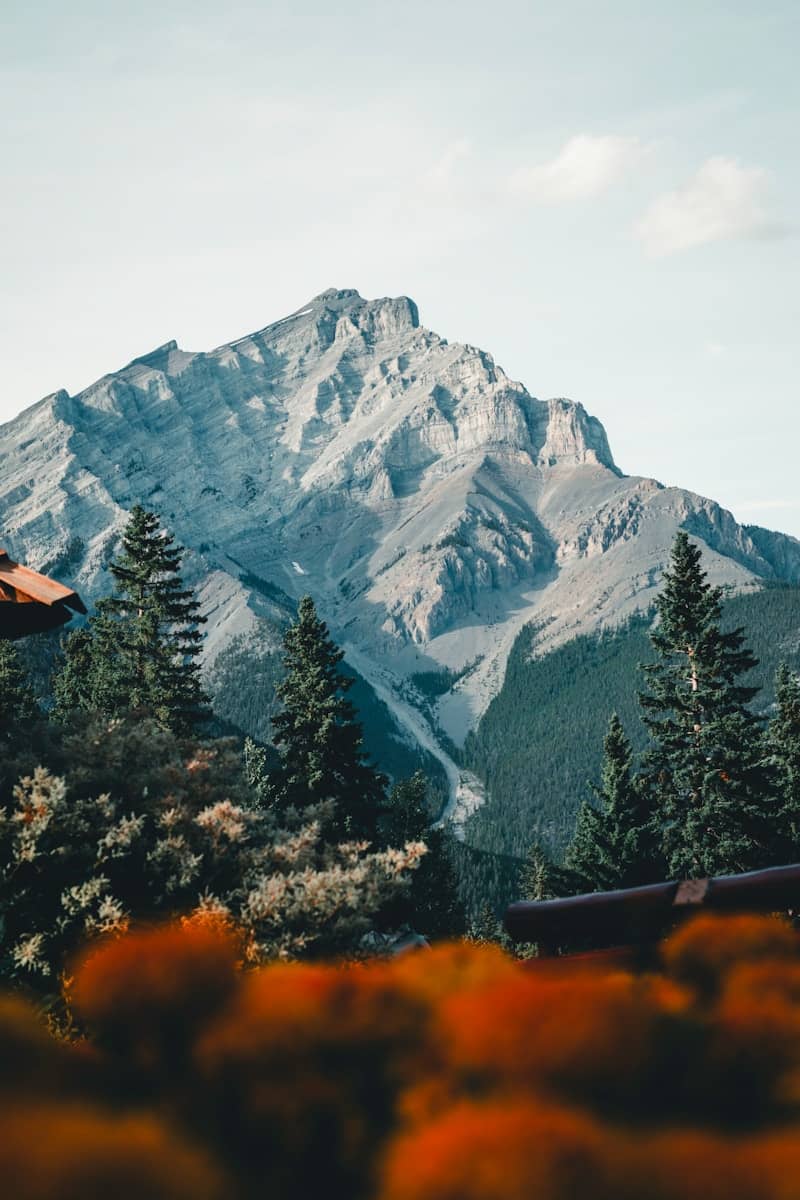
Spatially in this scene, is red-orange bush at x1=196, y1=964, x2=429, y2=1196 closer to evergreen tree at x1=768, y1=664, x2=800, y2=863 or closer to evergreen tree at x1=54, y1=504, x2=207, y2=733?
evergreen tree at x1=54, y1=504, x2=207, y2=733

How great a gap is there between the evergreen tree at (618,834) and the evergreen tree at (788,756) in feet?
17.3

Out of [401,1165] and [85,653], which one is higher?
[85,653]

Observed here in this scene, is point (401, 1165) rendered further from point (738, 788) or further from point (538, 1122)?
point (738, 788)

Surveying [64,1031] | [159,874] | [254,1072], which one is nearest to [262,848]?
[159,874]

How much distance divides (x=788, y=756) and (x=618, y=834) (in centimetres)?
758

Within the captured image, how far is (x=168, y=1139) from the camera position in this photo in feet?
7.54

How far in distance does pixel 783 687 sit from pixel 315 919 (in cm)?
3535

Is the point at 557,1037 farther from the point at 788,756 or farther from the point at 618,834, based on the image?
the point at 618,834

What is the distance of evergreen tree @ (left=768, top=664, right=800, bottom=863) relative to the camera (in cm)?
3662

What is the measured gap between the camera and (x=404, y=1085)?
8.74ft

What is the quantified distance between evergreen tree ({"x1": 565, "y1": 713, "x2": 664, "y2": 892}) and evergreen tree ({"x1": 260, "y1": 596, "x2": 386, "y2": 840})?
10.9 m

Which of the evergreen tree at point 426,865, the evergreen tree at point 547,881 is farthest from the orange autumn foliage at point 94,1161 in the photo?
the evergreen tree at point 426,865

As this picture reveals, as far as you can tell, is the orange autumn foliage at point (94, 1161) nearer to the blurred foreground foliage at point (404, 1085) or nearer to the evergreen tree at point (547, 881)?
the blurred foreground foliage at point (404, 1085)

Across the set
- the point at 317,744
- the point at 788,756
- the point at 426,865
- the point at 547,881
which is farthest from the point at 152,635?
the point at 547,881
